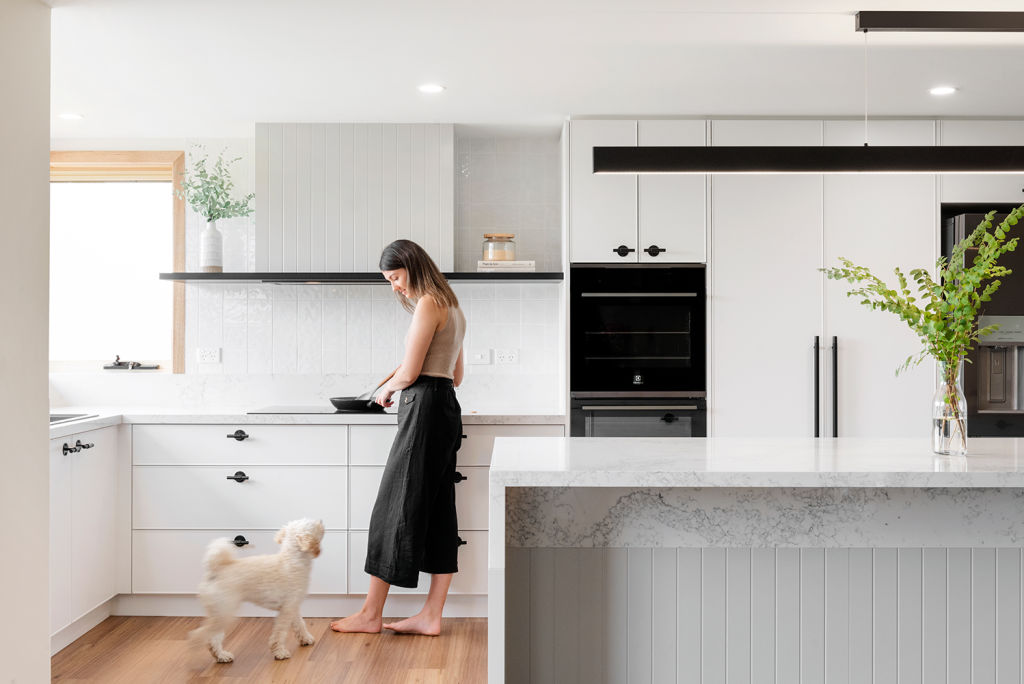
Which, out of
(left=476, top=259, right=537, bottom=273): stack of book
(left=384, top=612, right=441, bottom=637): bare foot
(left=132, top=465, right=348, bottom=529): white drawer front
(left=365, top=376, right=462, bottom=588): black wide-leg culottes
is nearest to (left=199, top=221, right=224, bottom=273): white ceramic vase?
(left=132, top=465, right=348, bottom=529): white drawer front

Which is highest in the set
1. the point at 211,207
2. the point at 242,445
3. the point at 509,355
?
the point at 211,207

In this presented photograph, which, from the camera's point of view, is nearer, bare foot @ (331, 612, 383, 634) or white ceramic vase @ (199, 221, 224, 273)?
bare foot @ (331, 612, 383, 634)

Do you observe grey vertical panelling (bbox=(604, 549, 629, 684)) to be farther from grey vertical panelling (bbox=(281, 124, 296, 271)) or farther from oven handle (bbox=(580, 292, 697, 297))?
grey vertical panelling (bbox=(281, 124, 296, 271))

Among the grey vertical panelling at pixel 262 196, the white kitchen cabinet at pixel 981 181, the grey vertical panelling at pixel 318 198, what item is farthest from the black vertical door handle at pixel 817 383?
the grey vertical panelling at pixel 262 196

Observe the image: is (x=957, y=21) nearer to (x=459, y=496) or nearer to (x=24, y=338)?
(x=459, y=496)

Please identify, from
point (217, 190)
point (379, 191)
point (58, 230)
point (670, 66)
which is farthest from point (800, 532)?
A: point (58, 230)

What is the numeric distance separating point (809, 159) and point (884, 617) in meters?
1.27

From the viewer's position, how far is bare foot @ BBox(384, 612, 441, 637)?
3316mm

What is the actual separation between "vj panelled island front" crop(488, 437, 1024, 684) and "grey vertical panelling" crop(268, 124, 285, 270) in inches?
87.3

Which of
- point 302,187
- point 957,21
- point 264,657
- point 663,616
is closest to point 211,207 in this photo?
point 302,187

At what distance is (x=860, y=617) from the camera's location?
7.01 feet

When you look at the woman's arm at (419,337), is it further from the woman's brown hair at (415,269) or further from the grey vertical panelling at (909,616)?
the grey vertical panelling at (909,616)

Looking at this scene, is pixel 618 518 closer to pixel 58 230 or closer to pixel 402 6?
pixel 402 6

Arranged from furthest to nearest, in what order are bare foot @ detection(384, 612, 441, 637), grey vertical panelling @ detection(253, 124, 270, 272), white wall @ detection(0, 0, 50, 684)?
grey vertical panelling @ detection(253, 124, 270, 272)
bare foot @ detection(384, 612, 441, 637)
white wall @ detection(0, 0, 50, 684)
